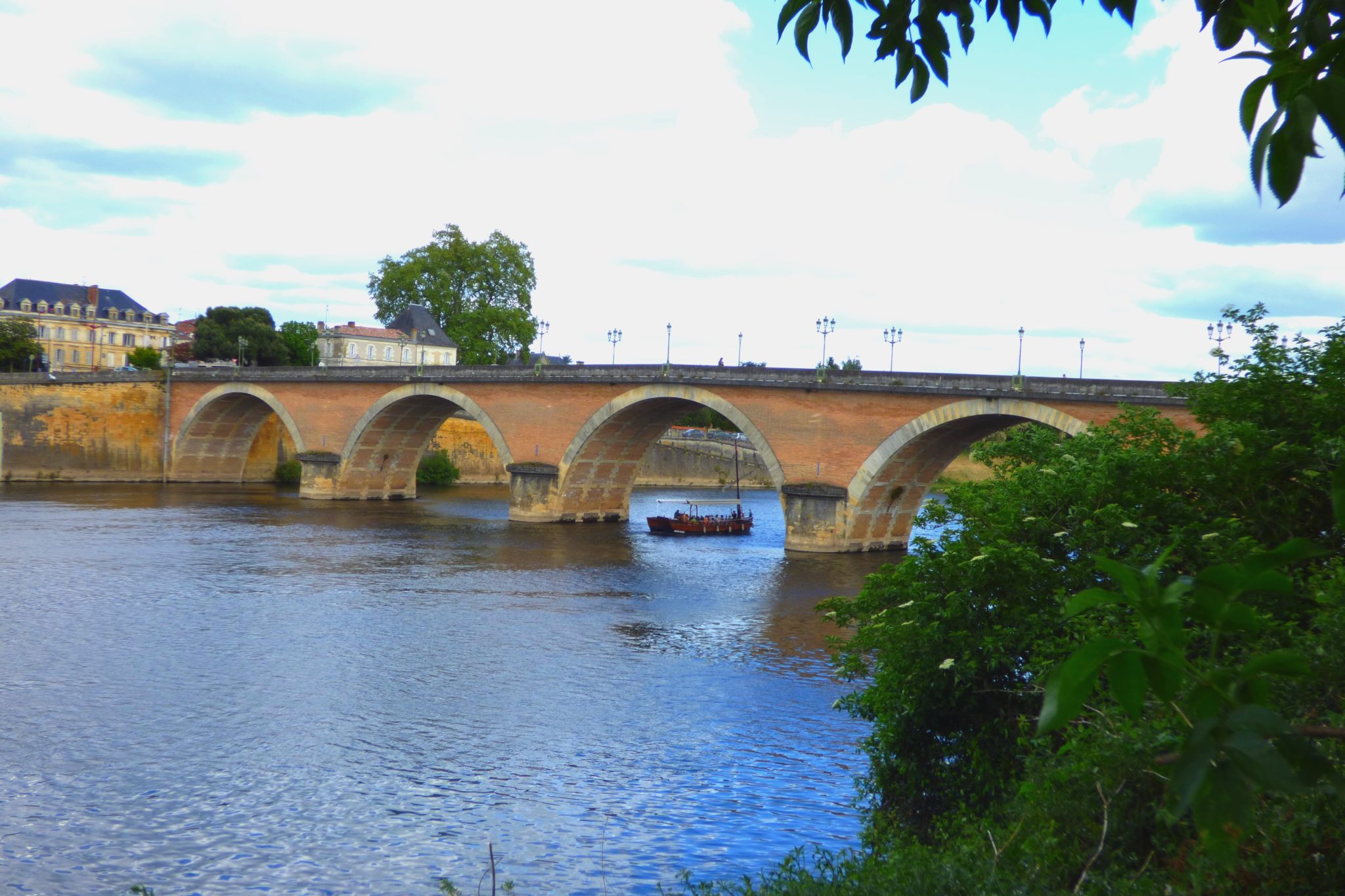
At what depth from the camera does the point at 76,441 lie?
2136 inches

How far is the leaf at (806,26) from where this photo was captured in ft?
11.4

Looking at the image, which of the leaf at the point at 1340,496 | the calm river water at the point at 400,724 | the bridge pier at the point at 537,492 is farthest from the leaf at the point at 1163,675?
the bridge pier at the point at 537,492

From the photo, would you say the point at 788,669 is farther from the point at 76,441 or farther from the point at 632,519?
the point at 76,441

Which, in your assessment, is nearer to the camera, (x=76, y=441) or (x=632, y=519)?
(x=632, y=519)

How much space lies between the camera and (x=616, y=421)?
138 ft

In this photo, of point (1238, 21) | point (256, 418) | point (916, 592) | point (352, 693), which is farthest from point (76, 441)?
point (1238, 21)

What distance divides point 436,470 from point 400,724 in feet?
154

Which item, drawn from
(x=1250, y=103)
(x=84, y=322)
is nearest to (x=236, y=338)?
(x=84, y=322)

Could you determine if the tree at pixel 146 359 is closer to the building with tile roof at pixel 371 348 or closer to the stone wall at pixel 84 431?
the building with tile roof at pixel 371 348

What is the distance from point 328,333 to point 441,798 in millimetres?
82000

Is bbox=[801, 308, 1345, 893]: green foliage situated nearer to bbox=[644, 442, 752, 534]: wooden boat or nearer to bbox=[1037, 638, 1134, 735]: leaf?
bbox=[1037, 638, 1134, 735]: leaf

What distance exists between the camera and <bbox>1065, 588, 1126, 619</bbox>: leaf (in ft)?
5.87

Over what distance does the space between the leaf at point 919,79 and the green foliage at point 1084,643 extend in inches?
88.8

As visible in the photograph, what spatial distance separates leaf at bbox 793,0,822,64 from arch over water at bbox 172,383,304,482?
173ft
